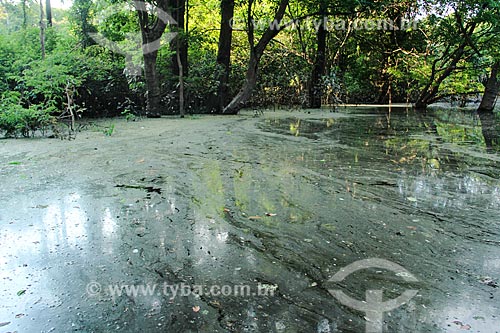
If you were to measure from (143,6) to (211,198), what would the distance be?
758cm

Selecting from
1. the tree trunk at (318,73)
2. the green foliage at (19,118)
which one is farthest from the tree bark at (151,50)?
the tree trunk at (318,73)

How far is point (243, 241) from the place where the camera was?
2.41 metres

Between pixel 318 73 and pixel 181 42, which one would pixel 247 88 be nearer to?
pixel 181 42

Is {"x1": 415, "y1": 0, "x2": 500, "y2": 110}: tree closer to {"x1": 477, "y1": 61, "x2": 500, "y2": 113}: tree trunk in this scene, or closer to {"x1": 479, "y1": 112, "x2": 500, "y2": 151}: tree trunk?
{"x1": 477, "y1": 61, "x2": 500, "y2": 113}: tree trunk

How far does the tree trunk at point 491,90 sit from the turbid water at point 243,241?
8.84 meters

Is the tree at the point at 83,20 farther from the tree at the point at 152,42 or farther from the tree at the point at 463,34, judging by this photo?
the tree at the point at 463,34

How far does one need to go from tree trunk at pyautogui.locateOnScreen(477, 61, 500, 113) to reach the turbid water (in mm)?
8836

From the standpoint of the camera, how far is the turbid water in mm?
1666

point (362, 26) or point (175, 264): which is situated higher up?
point (362, 26)

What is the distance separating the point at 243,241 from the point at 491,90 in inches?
506

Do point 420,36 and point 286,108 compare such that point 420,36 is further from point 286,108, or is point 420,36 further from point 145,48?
point 145,48

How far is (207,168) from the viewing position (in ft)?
14.1

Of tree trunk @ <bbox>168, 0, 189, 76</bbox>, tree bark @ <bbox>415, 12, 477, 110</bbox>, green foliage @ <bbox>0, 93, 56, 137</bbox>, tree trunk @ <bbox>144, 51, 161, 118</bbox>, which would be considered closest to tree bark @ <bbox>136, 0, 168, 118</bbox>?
tree trunk @ <bbox>144, 51, 161, 118</bbox>

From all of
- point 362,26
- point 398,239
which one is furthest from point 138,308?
point 362,26
